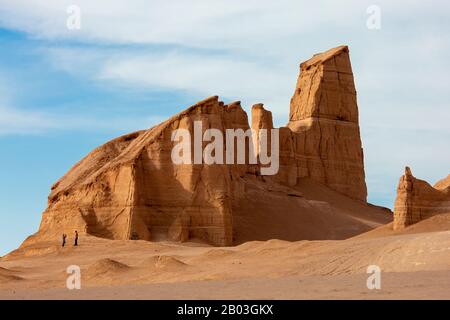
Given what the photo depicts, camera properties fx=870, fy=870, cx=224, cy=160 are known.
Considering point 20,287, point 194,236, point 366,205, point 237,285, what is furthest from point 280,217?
point 237,285

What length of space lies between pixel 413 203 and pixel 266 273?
1612 cm

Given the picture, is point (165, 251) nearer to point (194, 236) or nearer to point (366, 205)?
point (194, 236)

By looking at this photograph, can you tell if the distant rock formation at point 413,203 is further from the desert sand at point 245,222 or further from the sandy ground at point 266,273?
the sandy ground at point 266,273

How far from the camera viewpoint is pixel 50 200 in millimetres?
59281

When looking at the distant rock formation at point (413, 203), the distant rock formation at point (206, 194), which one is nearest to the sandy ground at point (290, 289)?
the distant rock formation at point (413, 203)

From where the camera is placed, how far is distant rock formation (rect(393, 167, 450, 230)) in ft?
141

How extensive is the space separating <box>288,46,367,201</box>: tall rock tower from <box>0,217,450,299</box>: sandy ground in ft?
128

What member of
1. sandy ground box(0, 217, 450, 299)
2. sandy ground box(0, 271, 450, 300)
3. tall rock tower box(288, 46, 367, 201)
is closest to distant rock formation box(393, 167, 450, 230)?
sandy ground box(0, 217, 450, 299)

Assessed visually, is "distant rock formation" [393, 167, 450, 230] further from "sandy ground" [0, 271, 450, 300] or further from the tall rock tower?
the tall rock tower

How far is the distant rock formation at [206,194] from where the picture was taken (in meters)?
54.4

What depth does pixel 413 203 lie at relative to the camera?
43.0m

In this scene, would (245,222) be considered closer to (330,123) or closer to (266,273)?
(330,123)
